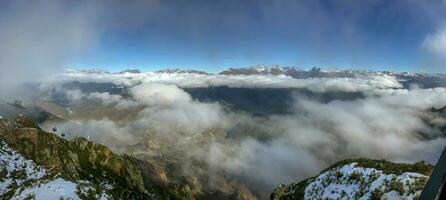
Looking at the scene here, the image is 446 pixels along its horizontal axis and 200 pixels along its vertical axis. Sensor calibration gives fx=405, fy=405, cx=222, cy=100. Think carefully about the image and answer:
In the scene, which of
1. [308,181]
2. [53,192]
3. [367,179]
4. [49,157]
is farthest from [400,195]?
[49,157]

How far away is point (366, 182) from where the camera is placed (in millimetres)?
61094

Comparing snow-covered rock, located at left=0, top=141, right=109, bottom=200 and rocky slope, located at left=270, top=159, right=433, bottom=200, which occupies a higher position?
rocky slope, located at left=270, top=159, right=433, bottom=200

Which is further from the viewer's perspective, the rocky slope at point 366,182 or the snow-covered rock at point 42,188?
the snow-covered rock at point 42,188

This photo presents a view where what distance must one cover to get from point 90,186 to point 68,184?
13.7 feet

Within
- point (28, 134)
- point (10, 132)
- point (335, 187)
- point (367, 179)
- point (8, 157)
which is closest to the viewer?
point (367, 179)

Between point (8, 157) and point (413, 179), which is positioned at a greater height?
point (413, 179)

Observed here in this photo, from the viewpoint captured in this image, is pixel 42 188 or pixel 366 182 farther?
pixel 42 188

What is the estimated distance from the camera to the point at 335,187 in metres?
67.1

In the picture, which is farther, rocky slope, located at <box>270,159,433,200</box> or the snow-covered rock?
the snow-covered rock

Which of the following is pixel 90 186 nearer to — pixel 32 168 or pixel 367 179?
pixel 32 168

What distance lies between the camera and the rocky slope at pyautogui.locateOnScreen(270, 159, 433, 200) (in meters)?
53.1

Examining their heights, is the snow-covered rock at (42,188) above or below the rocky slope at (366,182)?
below

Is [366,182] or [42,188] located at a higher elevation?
[366,182]

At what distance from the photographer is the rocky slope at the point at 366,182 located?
174 feet
